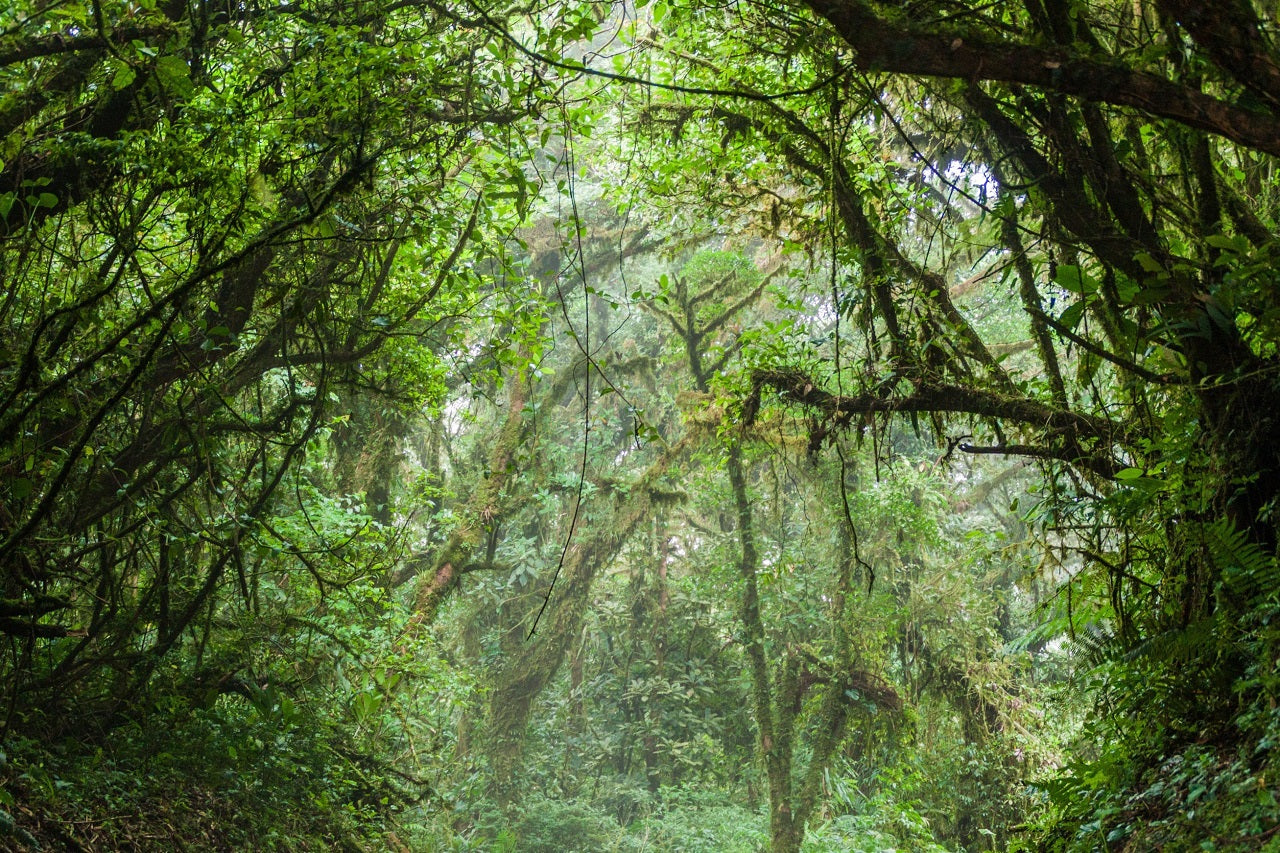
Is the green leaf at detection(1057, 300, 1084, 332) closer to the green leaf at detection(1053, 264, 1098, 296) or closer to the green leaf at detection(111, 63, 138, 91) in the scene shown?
the green leaf at detection(1053, 264, 1098, 296)

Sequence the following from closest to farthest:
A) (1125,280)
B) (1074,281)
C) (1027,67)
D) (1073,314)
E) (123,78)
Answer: (1027,67) → (1074,281) → (1073,314) → (1125,280) → (123,78)

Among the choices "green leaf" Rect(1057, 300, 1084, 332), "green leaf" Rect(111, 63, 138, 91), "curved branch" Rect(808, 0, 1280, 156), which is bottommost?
"green leaf" Rect(1057, 300, 1084, 332)

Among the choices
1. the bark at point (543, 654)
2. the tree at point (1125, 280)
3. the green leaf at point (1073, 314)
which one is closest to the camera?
the tree at point (1125, 280)

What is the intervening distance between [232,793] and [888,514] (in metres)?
8.11

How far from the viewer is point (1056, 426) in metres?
4.33

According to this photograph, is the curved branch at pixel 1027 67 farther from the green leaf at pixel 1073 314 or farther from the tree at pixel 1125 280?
the green leaf at pixel 1073 314

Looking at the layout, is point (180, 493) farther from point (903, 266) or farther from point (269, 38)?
point (903, 266)

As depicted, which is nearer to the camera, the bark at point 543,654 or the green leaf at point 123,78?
the green leaf at point 123,78

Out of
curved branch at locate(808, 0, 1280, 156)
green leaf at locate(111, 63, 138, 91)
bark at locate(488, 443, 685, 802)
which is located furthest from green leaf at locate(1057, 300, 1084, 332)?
bark at locate(488, 443, 685, 802)

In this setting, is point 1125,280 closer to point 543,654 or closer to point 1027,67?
point 1027,67

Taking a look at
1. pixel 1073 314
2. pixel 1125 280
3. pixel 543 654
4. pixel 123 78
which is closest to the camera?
pixel 1073 314

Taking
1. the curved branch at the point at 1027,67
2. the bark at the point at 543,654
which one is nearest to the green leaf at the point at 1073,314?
the curved branch at the point at 1027,67

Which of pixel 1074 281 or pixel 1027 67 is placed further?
pixel 1074 281

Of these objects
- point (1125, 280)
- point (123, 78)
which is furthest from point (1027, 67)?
point (123, 78)
